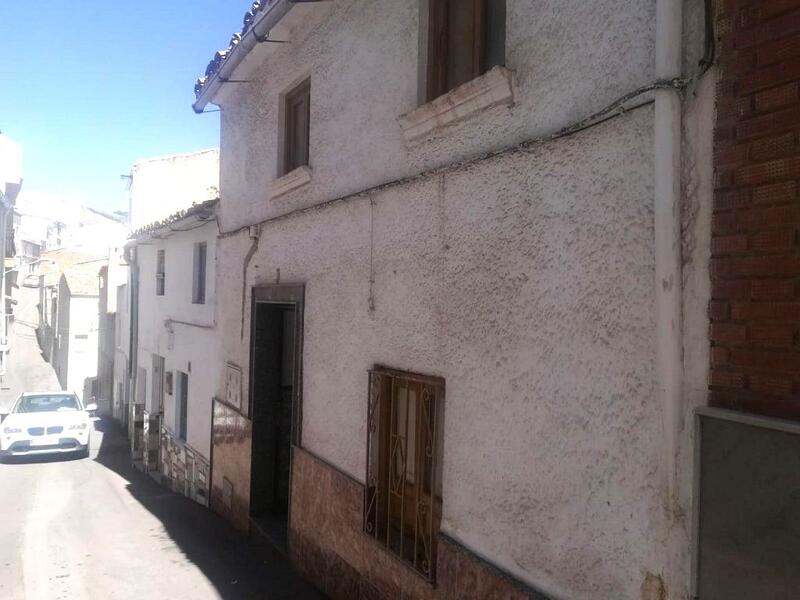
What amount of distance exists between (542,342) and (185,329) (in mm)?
8767

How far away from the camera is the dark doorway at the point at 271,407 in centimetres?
727

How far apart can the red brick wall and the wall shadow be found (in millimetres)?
4431

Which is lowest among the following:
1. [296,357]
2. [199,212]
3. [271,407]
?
[271,407]

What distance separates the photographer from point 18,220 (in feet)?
151

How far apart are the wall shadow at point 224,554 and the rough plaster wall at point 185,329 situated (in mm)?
993

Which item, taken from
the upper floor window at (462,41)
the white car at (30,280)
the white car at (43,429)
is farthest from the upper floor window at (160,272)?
the white car at (30,280)

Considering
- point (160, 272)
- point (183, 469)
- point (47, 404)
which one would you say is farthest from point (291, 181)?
point (47, 404)

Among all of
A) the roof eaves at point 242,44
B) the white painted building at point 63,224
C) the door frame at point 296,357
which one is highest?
Answer: the white painted building at point 63,224

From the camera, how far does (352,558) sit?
5.00m

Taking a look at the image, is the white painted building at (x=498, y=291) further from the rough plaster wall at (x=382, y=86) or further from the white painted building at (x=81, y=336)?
the white painted building at (x=81, y=336)

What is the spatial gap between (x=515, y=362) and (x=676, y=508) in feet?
3.68

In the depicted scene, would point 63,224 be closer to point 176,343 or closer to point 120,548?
point 176,343

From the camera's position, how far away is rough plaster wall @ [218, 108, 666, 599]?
2680 millimetres

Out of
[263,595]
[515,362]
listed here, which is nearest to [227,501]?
[263,595]
